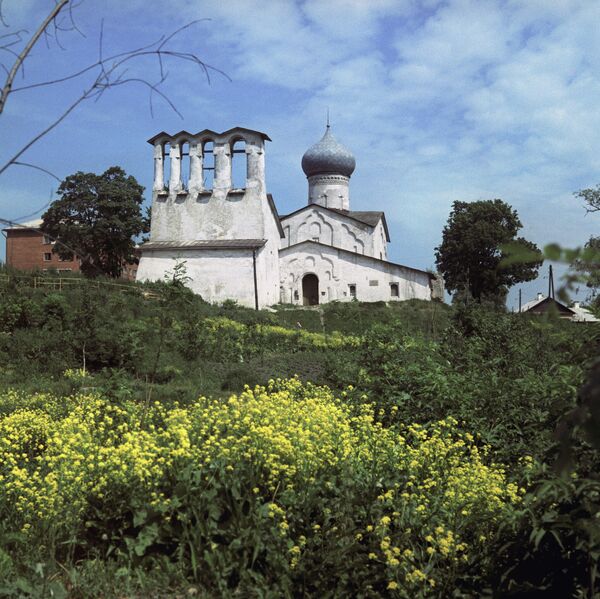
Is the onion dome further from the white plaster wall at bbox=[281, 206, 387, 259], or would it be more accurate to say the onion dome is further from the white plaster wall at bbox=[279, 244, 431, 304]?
the white plaster wall at bbox=[279, 244, 431, 304]

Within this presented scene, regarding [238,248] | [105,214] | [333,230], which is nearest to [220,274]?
[238,248]

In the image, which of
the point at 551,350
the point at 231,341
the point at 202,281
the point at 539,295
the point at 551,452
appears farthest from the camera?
the point at 539,295

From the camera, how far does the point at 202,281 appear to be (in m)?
31.4

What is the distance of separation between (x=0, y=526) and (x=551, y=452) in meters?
3.49

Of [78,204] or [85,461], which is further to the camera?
[78,204]

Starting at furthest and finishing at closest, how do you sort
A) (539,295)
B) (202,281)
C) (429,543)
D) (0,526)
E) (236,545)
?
(539,295)
(202,281)
(0,526)
(429,543)
(236,545)

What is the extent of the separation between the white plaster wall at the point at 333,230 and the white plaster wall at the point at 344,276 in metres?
5.82

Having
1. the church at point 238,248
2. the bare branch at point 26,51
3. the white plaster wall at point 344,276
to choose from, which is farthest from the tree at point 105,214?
the bare branch at point 26,51

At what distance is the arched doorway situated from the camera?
39.6 metres

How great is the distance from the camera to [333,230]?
45375mm

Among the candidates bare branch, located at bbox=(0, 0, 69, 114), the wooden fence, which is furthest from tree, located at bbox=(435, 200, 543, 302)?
bare branch, located at bbox=(0, 0, 69, 114)

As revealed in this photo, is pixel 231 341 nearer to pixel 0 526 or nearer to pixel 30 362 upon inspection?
pixel 30 362

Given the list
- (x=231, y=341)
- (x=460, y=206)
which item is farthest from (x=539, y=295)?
(x=231, y=341)

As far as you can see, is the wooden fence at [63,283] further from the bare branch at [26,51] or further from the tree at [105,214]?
the bare branch at [26,51]
